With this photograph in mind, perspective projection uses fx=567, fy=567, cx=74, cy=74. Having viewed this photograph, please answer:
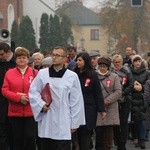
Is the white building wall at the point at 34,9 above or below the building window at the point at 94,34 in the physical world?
above

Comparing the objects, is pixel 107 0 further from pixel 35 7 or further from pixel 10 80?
pixel 10 80

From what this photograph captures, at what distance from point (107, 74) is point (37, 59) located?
2417mm

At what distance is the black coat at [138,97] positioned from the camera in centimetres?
1175

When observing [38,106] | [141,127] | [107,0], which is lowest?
[141,127]

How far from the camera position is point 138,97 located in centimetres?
1194

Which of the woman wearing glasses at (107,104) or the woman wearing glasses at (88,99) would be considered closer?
the woman wearing glasses at (88,99)

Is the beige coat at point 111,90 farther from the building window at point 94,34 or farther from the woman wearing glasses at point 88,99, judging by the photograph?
the building window at point 94,34

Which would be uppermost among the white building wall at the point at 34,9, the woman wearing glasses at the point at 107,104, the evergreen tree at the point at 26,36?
the white building wall at the point at 34,9

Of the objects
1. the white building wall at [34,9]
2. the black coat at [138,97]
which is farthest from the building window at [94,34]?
the black coat at [138,97]

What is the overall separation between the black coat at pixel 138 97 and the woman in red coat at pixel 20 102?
3.38 meters

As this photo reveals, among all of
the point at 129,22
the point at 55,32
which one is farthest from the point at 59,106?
the point at 55,32

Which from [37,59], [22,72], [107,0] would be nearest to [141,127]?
[37,59]

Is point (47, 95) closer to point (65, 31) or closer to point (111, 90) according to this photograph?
point (111, 90)

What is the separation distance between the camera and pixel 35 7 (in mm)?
81625
